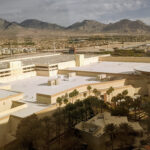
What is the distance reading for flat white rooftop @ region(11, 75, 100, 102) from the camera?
1177 inches

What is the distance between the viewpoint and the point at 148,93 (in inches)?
1373

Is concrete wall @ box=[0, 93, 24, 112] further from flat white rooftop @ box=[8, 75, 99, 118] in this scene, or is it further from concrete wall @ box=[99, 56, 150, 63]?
concrete wall @ box=[99, 56, 150, 63]

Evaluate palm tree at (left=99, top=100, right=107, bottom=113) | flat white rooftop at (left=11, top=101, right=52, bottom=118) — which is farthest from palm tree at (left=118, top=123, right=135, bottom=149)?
flat white rooftop at (left=11, top=101, right=52, bottom=118)

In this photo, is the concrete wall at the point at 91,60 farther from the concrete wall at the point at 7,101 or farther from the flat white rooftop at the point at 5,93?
the concrete wall at the point at 7,101

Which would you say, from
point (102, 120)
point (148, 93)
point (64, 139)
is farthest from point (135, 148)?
point (148, 93)

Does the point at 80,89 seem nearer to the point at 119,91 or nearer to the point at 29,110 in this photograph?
the point at 119,91

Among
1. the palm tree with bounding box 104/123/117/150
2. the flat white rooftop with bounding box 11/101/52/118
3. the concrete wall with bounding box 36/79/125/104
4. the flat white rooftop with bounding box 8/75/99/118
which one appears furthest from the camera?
the concrete wall with bounding box 36/79/125/104

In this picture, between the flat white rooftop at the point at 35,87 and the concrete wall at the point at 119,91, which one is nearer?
the flat white rooftop at the point at 35,87

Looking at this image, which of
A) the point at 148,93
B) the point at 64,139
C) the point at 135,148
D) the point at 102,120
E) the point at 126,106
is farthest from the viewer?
the point at 148,93

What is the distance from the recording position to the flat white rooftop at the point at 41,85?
2991 cm

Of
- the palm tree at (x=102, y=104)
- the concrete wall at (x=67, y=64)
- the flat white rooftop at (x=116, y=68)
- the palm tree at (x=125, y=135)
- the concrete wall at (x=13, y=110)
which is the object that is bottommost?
the palm tree at (x=125, y=135)

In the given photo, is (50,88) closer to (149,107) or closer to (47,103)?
(47,103)

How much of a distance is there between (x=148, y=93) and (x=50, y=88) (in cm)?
1582

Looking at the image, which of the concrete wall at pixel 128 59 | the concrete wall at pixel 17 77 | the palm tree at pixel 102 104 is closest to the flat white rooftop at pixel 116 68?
the concrete wall at pixel 128 59
